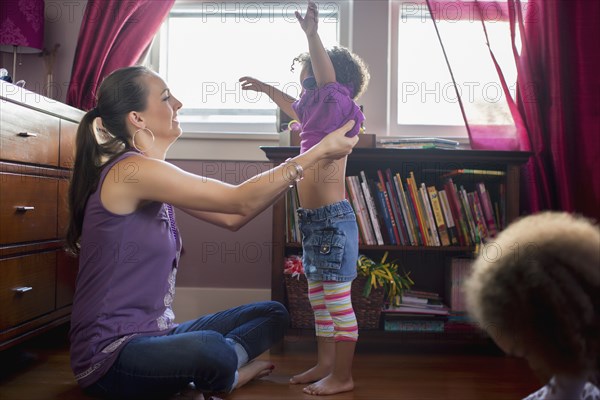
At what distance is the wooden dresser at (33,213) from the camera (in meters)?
1.71

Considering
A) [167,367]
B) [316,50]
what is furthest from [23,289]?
[316,50]

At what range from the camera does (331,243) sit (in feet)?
5.74

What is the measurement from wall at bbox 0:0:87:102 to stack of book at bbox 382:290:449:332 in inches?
65.8

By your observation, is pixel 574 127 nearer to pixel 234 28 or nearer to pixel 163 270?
pixel 234 28

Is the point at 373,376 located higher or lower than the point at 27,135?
lower

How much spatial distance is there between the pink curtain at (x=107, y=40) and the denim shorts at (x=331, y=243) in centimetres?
117

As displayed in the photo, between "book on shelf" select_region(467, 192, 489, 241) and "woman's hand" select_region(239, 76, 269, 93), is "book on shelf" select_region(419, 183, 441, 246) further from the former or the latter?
"woman's hand" select_region(239, 76, 269, 93)

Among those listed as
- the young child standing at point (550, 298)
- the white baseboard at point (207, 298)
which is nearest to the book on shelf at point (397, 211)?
the white baseboard at point (207, 298)

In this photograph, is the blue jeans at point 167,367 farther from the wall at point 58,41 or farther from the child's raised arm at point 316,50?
the wall at point 58,41

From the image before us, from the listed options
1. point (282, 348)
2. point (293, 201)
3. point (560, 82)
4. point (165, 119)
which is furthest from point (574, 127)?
point (165, 119)

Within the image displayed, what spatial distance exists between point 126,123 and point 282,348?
1.08m

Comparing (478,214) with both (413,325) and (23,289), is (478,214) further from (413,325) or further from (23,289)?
(23,289)

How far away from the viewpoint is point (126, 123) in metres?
1.51

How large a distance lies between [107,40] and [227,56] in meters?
0.54
